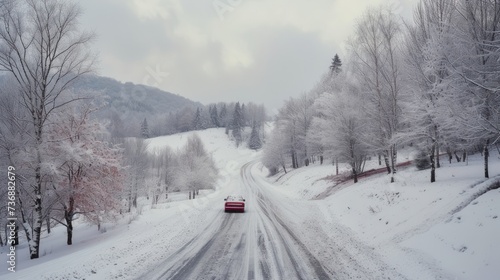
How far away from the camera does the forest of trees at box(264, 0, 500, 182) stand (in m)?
10.2

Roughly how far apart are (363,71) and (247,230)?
15.5 m

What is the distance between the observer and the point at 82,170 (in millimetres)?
15203

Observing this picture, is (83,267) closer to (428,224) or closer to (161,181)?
(428,224)

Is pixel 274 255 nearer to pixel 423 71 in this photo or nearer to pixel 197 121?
pixel 423 71

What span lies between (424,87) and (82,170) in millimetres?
19409

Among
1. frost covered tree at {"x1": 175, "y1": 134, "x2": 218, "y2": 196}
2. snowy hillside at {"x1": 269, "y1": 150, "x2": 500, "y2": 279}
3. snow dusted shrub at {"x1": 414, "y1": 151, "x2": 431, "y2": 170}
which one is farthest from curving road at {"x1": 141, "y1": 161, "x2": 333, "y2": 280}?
frost covered tree at {"x1": 175, "y1": 134, "x2": 218, "y2": 196}

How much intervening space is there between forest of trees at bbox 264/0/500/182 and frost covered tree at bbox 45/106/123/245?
1651 centimetres

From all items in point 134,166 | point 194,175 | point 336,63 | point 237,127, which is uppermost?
point 336,63

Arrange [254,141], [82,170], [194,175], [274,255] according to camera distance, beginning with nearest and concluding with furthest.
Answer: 1. [274,255]
2. [82,170]
3. [194,175]
4. [254,141]

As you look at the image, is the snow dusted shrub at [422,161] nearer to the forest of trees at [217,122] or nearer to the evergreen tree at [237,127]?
the forest of trees at [217,122]

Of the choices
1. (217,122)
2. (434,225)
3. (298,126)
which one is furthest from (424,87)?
(217,122)

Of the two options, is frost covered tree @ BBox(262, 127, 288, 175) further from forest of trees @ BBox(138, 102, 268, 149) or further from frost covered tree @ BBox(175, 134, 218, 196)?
forest of trees @ BBox(138, 102, 268, 149)

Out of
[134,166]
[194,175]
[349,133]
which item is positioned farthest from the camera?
[194,175]

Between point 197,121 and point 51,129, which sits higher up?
point 197,121
